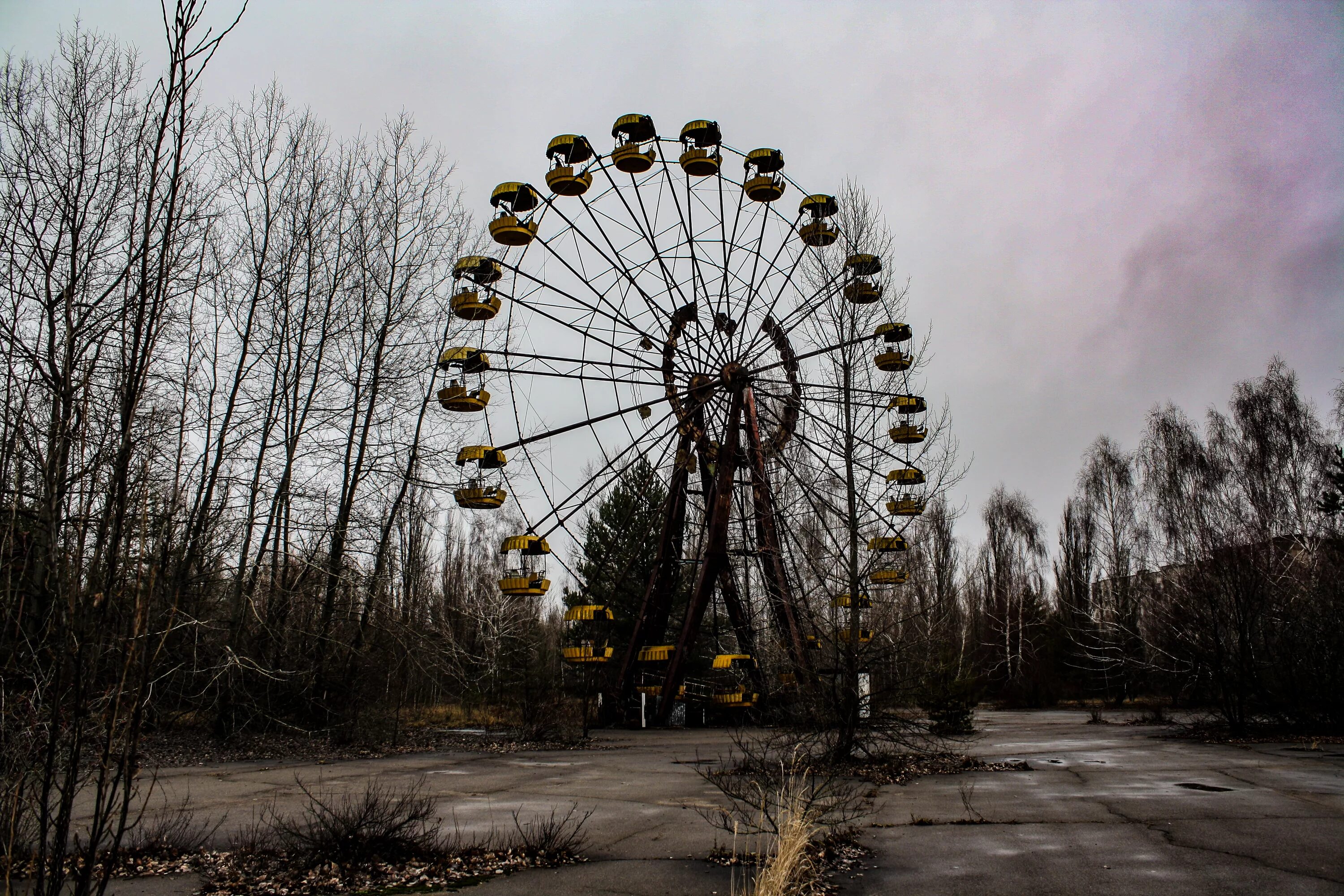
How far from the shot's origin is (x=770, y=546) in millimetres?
17172

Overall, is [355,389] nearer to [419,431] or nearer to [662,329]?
[419,431]

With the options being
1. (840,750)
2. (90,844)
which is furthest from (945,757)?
(90,844)

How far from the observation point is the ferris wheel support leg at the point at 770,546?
16031 mm

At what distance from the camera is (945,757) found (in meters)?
14.8

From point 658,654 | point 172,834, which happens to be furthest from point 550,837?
point 658,654

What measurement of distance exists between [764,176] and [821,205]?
1432mm

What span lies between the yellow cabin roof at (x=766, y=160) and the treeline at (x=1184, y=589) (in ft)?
32.5

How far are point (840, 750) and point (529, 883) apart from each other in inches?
286

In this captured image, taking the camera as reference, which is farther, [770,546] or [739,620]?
[739,620]

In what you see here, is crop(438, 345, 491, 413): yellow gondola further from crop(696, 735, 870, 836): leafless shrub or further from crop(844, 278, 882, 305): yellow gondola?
crop(696, 735, 870, 836): leafless shrub

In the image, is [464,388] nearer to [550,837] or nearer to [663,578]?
[663,578]

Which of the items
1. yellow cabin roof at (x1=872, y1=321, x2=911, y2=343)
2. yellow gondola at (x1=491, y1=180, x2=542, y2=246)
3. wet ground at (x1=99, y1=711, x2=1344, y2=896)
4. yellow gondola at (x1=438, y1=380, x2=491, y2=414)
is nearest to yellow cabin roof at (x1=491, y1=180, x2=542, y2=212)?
yellow gondola at (x1=491, y1=180, x2=542, y2=246)

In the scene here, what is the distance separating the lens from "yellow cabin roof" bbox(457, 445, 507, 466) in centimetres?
1927

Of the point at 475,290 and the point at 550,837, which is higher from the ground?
the point at 475,290
